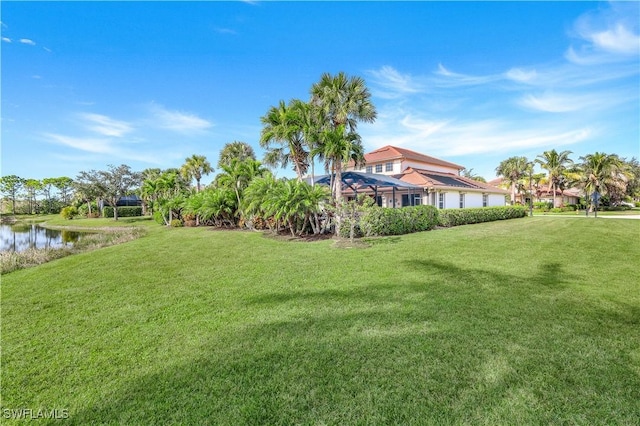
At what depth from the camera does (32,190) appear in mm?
61906

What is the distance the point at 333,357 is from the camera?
3.51m

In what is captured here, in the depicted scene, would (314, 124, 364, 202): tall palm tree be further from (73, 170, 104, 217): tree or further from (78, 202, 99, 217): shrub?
(78, 202, 99, 217): shrub

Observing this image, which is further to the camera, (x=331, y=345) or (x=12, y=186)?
(x=12, y=186)

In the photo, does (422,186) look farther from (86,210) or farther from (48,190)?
(48,190)

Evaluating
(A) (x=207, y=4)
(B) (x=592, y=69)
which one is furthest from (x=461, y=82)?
(A) (x=207, y=4)

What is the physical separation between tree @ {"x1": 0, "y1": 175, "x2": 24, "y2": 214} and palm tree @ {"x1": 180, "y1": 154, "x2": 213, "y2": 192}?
44524mm

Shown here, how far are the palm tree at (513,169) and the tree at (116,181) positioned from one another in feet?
191

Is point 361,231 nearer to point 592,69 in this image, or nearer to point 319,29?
point 319,29

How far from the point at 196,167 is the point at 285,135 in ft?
101

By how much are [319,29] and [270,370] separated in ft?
52.1

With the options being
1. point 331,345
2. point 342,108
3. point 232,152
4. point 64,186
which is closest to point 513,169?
point 342,108

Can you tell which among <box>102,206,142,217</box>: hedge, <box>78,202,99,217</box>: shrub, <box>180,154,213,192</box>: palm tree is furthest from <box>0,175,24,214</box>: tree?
<box>180,154,213,192</box>: palm tree

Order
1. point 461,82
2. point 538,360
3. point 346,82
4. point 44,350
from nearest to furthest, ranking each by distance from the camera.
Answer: point 538,360 → point 44,350 → point 346,82 → point 461,82

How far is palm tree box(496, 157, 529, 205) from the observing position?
43.2m
